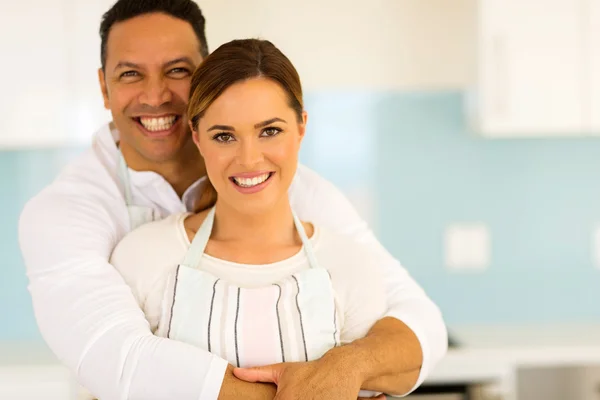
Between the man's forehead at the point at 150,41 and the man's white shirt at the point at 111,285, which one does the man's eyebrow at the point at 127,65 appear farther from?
the man's white shirt at the point at 111,285

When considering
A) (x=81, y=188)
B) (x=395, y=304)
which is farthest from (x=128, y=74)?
(x=395, y=304)

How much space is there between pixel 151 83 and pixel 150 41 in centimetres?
8

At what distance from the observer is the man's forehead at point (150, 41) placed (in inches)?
61.2

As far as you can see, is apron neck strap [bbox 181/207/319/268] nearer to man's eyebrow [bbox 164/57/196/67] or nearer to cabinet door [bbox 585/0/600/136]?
man's eyebrow [bbox 164/57/196/67]

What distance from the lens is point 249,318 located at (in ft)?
4.36

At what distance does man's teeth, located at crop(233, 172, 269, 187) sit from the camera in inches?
53.2

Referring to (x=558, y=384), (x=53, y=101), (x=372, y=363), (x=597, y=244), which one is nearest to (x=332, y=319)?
(x=372, y=363)

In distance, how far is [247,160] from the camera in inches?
52.2

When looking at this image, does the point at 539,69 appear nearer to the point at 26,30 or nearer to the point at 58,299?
the point at 26,30

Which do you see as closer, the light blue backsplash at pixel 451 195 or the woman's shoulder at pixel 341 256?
the woman's shoulder at pixel 341 256

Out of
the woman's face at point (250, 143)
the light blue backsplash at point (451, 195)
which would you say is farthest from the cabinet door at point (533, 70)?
the woman's face at point (250, 143)

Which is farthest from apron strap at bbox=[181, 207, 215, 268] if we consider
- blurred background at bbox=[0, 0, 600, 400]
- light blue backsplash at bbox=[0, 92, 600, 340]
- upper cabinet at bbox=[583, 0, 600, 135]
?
upper cabinet at bbox=[583, 0, 600, 135]

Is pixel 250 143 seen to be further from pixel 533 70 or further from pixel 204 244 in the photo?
pixel 533 70

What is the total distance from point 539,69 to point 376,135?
25.6 inches
